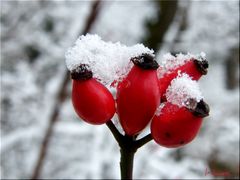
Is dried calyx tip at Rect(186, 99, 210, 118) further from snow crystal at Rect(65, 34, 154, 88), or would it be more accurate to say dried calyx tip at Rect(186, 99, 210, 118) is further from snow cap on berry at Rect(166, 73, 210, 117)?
snow crystal at Rect(65, 34, 154, 88)

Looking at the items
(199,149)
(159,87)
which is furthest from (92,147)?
(159,87)

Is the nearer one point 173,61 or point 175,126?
point 175,126

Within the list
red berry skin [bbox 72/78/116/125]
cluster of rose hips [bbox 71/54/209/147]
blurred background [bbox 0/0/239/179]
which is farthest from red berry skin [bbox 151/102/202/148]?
blurred background [bbox 0/0/239/179]

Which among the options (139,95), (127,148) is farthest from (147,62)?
(127,148)

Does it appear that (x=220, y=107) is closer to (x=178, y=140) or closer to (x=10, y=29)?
(x=10, y=29)

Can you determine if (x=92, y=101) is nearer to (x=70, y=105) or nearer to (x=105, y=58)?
(x=105, y=58)

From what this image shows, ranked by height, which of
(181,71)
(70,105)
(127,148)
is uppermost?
(181,71)

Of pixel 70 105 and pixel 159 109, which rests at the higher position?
pixel 159 109
